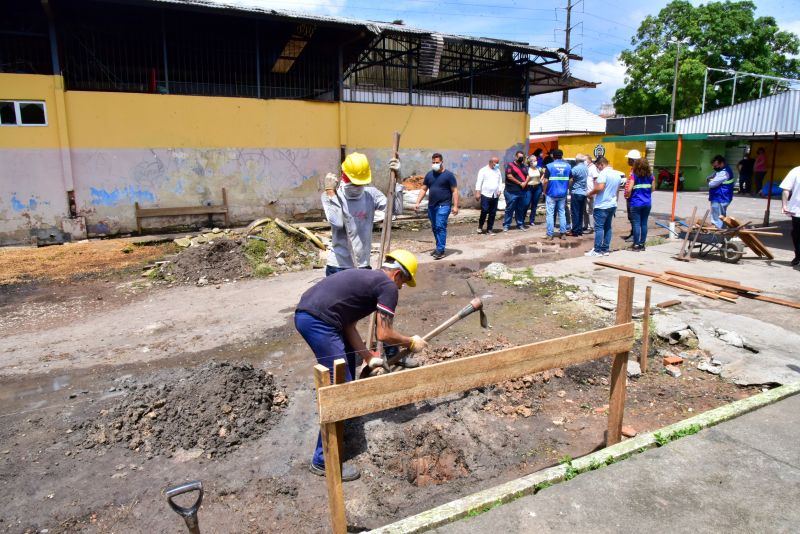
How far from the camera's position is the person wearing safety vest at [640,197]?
31.4 feet

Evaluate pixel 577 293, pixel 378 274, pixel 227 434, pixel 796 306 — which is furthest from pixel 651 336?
pixel 227 434

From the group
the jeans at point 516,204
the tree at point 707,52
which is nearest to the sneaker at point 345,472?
the jeans at point 516,204

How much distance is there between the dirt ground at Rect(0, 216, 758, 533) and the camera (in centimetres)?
337

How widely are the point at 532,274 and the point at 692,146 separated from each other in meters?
21.8

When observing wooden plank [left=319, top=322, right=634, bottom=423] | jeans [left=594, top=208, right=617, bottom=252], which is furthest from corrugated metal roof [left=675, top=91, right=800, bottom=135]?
wooden plank [left=319, top=322, right=634, bottom=423]

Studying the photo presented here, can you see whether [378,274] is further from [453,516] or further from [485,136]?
[485,136]

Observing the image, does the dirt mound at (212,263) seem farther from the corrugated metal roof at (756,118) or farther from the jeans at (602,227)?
the corrugated metal roof at (756,118)

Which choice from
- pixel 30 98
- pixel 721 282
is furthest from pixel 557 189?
pixel 30 98

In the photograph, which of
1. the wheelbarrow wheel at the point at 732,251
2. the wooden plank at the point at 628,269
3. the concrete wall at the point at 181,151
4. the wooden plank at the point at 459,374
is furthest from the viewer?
the concrete wall at the point at 181,151

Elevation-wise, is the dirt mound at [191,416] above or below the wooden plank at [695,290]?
below

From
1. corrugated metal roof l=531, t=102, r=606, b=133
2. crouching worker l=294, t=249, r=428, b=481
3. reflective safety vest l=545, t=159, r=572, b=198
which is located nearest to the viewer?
crouching worker l=294, t=249, r=428, b=481

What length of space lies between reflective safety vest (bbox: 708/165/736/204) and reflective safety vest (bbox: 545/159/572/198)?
273 cm

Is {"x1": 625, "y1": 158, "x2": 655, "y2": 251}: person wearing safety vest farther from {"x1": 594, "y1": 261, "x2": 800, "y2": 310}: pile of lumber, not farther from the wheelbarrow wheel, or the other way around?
{"x1": 594, "y1": 261, "x2": 800, "y2": 310}: pile of lumber

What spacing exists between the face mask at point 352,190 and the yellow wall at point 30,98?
Result: 9.22 meters
